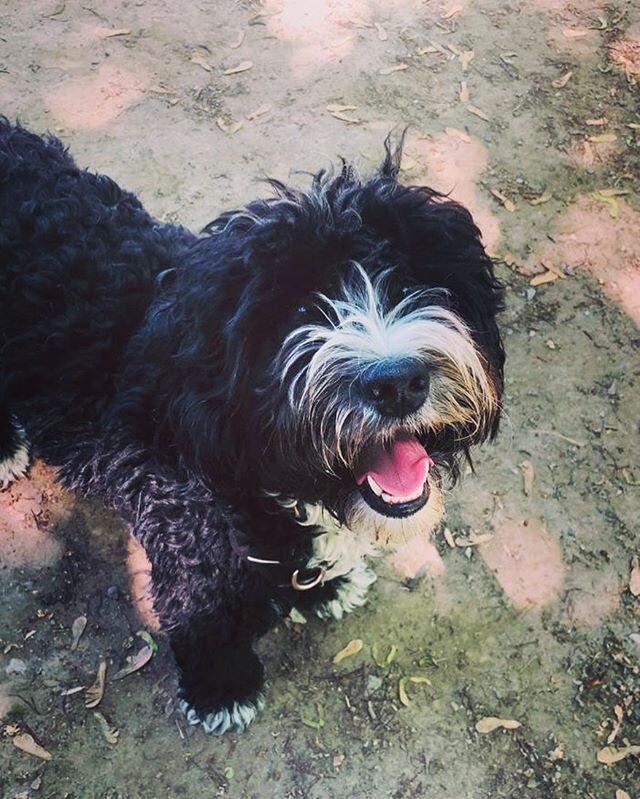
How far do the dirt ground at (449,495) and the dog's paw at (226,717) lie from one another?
0.18 ft

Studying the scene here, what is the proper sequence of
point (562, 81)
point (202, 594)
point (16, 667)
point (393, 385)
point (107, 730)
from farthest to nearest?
1. point (562, 81)
2. point (16, 667)
3. point (107, 730)
4. point (202, 594)
5. point (393, 385)

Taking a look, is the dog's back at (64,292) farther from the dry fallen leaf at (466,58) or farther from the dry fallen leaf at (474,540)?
the dry fallen leaf at (466,58)

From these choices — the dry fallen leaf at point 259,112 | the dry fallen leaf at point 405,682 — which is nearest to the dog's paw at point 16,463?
the dry fallen leaf at point 405,682

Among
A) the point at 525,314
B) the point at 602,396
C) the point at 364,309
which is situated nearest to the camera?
the point at 364,309

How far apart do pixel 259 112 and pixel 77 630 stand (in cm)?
314

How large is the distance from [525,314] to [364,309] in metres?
2.21

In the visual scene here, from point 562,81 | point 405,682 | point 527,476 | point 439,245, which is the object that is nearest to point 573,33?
point 562,81

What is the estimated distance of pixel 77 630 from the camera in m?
3.06

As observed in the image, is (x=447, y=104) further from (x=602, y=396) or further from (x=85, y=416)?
(x=85, y=416)

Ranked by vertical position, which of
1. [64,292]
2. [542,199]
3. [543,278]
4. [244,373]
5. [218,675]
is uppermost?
[244,373]

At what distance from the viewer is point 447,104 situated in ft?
15.9

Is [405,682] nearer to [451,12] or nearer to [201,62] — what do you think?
[201,62]

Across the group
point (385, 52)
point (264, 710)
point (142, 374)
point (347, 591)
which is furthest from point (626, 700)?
point (385, 52)

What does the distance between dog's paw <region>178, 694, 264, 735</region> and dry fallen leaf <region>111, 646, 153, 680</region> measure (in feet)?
0.76
